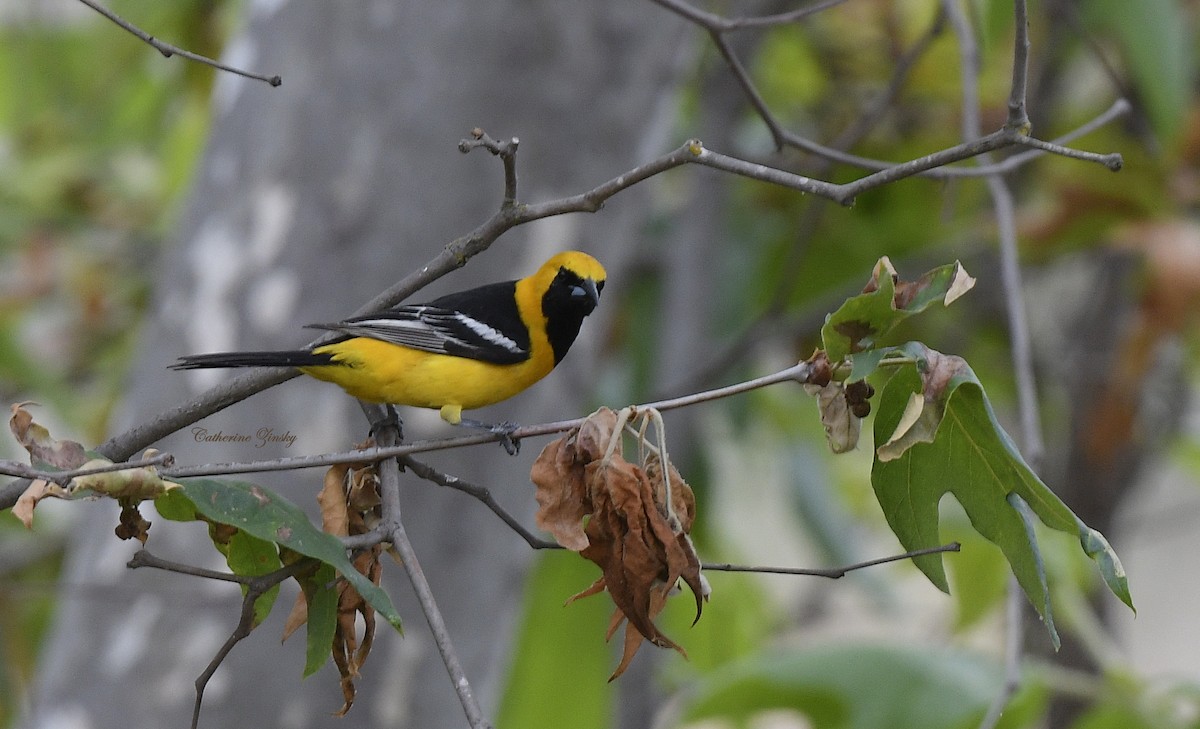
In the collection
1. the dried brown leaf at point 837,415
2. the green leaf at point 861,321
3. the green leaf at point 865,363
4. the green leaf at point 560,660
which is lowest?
the green leaf at point 560,660

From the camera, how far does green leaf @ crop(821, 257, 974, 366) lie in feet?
4.42

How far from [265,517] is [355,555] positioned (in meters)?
0.14

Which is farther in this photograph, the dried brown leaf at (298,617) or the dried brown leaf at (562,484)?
the dried brown leaf at (298,617)

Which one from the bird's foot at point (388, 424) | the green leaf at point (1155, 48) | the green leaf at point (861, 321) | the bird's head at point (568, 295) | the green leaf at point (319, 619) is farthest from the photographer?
the green leaf at point (1155, 48)

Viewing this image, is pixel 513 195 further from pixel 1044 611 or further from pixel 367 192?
pixel 367 192

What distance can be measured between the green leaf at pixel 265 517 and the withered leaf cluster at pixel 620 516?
216mm

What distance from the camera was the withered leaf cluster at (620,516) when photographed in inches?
55.1

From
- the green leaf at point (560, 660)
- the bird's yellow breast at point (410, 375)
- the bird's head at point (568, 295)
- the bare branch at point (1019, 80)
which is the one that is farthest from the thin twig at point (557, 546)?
the green leaf at point (560, 660)

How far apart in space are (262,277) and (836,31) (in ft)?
11.4

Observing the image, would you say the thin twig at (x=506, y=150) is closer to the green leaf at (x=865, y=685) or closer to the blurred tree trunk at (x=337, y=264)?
the blurred tree trunk at (x=337, y=264)

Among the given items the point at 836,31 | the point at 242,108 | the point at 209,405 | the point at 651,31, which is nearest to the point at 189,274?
the point at 242,108

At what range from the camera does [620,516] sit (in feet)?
4.66

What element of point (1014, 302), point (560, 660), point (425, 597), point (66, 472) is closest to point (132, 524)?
point (66, 472)

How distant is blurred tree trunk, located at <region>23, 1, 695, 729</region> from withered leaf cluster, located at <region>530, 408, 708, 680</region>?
2003mm
